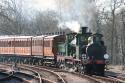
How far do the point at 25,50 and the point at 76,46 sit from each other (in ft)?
49.4

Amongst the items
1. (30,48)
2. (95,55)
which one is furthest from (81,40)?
(30,48)

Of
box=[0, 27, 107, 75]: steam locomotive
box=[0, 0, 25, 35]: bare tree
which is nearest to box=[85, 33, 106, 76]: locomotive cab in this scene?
box=[0, 27, 107, 75]: steam locomotive

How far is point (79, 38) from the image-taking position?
23.6 metres

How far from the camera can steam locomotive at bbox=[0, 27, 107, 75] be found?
2316 cm

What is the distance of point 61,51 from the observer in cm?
2784

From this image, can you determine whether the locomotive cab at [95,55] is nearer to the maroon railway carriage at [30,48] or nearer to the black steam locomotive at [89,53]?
the black steam locomotive at [89,53]

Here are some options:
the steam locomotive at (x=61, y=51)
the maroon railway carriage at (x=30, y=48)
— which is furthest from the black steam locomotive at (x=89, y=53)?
the maroon railway carriage at (x=30, y=48)

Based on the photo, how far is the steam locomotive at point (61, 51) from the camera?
23156mm

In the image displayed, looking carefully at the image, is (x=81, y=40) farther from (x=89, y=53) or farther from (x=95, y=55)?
(x=95, y=55)

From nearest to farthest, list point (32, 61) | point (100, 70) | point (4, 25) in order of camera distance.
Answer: point (100, 70) < point (32, 61) < point (4, 25)

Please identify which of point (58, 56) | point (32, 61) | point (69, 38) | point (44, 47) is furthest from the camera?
point (32, 61)

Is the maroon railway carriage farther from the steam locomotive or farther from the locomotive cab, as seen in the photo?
the locomotive cab

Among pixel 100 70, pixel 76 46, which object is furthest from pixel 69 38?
pixel 100 70

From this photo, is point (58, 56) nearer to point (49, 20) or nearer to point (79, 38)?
point (79, 38)
